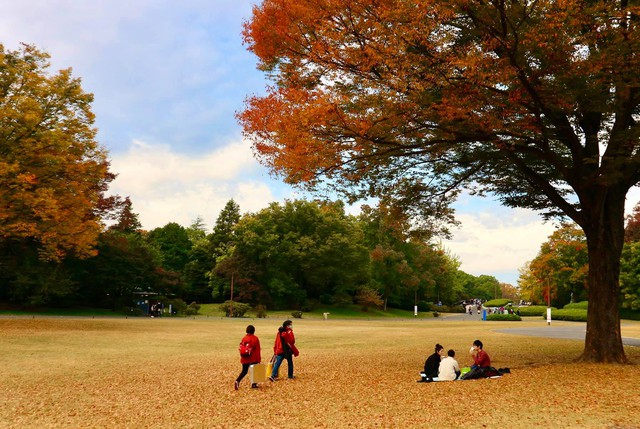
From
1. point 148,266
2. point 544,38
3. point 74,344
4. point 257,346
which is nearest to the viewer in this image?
point 544,38

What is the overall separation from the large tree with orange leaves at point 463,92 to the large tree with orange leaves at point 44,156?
17483mm

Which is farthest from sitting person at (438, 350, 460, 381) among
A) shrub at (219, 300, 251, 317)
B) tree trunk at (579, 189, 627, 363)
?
shrub at (219, 300, 251, 317)

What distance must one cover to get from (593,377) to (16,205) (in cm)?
2616

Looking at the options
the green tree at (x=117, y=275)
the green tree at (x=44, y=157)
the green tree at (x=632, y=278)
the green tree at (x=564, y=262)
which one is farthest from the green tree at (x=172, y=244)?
the green tree at (x=632, y=278)

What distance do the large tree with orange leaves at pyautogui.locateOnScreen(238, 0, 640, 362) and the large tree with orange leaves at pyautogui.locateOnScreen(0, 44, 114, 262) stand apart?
17.5 meters

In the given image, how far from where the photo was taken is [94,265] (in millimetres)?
45344

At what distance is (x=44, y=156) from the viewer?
25.4 meters

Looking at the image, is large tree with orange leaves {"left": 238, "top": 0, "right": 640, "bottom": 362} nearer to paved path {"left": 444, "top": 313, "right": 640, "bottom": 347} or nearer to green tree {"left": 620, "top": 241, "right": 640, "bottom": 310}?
paved path {"left": 444, "top": 313, "right": 640, "bottom": 347}

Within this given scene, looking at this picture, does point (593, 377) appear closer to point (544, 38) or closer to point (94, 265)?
point (544, 38)

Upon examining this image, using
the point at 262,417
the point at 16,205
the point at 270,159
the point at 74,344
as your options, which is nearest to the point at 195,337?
the point at 74,344

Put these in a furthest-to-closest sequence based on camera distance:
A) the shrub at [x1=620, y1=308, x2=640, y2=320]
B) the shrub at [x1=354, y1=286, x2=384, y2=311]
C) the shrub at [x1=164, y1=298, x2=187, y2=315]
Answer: the shrub at [x1=354, y1=286, x2=384, y2=311] → the shrub at [x1=620, y1=308, x2=640, y2=320] → the shrub at [x1=164, y1=298, x2=187, y2=315]

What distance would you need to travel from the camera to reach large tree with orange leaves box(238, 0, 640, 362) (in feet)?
32.6

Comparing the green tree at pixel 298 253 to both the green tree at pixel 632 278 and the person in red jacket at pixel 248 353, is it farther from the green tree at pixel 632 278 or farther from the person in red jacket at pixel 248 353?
the person in red jacket at pixel 248 353

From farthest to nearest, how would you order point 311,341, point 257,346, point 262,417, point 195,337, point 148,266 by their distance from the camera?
point 148,266 < point 195,337 < point 311,341 < point 257,346 < point 262,417
